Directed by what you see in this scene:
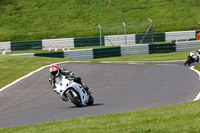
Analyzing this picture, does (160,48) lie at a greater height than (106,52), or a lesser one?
greater

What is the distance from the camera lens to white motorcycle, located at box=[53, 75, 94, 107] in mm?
11148

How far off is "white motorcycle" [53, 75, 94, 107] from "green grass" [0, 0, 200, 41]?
27.2 metres

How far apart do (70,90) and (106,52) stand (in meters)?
19.1

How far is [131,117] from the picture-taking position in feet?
26.6

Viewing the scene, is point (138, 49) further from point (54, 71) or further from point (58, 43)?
point (54, 71)

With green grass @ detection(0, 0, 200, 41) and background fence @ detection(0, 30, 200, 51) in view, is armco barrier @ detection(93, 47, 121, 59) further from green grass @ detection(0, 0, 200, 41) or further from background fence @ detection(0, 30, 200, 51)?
green grass @ detection(0, 0, 200, 41)

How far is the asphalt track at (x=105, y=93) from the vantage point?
10477mm

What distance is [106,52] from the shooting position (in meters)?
30.1

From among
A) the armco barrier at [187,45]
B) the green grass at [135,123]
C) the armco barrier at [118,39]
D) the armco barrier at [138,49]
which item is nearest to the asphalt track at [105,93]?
the green grass at [135,123]

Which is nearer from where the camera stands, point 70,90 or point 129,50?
point 70,90

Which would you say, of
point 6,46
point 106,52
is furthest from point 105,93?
point 6,46

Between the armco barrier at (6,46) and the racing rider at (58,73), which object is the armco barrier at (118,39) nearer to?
the armco barrier at (6,46)

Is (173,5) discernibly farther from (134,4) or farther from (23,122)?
(23,122)

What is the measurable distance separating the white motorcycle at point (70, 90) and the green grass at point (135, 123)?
2.55 metres
